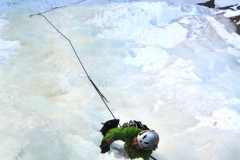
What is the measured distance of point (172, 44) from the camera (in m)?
6.89

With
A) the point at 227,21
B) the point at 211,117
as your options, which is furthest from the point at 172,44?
the point at 211,117

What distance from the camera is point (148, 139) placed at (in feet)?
8.79

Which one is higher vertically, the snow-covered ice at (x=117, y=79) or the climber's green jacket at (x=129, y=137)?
the climber's green jacket at (x=129, y=137)

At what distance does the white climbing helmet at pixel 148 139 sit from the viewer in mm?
2682

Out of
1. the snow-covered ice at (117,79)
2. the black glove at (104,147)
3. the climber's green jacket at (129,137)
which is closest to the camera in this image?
the snow-covered ice at (117,79)

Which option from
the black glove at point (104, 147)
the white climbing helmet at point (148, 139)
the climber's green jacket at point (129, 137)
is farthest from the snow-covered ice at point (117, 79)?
the white climbing helmet at point (148, 139)

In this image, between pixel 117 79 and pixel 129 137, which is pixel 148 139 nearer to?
pixel 129 137

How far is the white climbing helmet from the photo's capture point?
8.80 ft

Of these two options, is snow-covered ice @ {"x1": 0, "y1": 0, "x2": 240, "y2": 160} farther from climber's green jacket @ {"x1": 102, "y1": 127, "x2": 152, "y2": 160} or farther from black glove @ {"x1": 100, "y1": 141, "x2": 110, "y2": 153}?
climber's green jacket @ {"x1": 102, "y1": 127, "x2": 152, "y2": 160}

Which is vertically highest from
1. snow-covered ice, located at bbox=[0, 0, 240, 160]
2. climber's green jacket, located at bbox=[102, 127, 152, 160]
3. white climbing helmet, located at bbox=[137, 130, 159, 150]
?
white climbing helmet, located at bbox=[137, 130, 159, 150]

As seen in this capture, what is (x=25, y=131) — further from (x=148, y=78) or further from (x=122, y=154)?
(x=148, y=78)

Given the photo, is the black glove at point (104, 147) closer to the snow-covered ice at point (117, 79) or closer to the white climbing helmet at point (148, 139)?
the snow-covered ice at point (117, 79)

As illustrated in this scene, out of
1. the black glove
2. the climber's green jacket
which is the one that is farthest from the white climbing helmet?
the black glove

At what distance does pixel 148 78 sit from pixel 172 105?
95 cm
